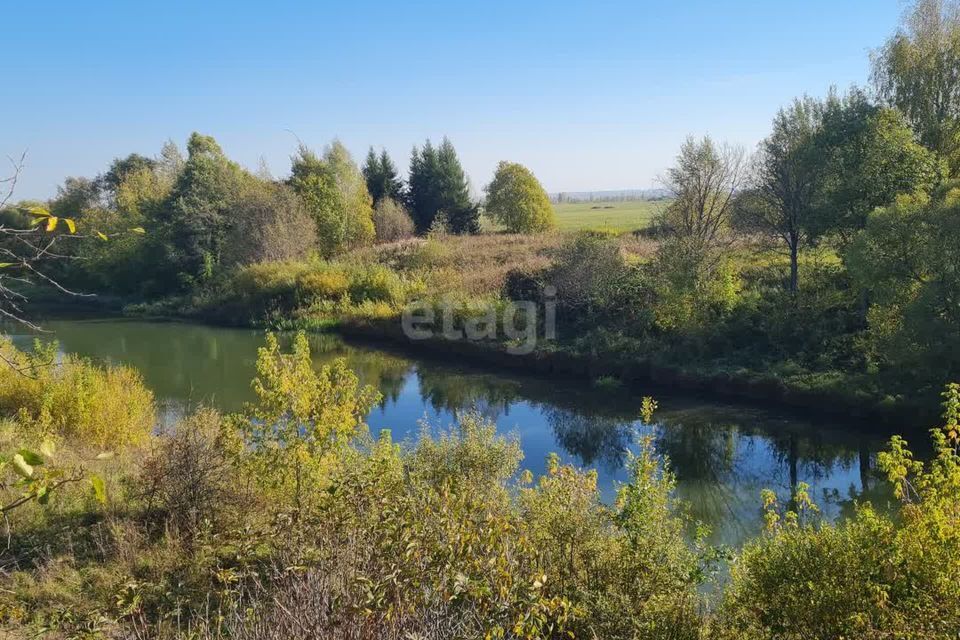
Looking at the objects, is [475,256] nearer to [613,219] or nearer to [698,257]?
[698,257]

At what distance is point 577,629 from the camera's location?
5582 millimetres

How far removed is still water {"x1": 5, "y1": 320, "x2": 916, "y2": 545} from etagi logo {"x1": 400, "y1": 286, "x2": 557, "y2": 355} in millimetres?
1669

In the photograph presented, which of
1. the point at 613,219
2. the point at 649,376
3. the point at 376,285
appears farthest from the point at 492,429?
the point at 613,219

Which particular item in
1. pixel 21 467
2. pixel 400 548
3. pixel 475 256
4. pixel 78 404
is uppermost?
pixel 475 256

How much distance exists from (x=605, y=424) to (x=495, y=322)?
9.24 meters

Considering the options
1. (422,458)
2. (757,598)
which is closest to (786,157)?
(422,458)

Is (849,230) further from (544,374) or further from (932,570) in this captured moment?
(932,570)

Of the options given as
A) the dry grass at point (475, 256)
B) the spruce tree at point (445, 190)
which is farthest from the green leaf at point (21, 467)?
the spruce tree at point (445, 190)

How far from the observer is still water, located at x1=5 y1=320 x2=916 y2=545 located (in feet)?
41.0

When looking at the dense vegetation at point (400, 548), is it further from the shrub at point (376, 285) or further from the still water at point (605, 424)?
the shrub at point (376, 285)

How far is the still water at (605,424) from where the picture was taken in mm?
12492

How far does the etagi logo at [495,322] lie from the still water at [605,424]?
65.7 inches

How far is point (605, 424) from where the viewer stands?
55.0 feet

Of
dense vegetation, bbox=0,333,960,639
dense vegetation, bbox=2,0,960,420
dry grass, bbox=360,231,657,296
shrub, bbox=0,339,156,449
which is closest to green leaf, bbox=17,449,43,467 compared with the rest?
dense vegetation, bbox=0,333,960,639
